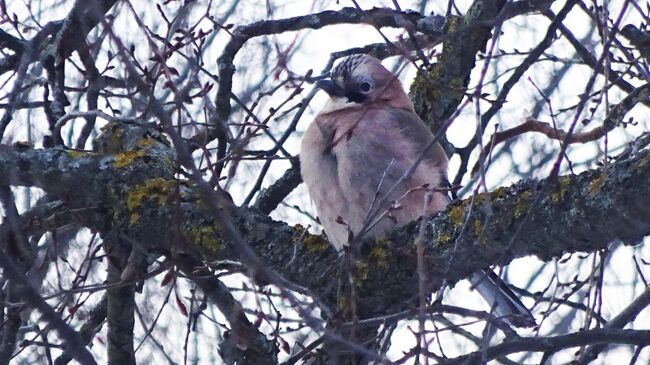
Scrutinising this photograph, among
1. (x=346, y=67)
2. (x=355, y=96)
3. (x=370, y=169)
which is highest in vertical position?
(x=346, y=67)

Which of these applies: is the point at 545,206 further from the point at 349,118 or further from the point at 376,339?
the point at 349,118

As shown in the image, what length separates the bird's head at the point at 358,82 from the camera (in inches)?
248

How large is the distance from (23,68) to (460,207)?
1.70 metres

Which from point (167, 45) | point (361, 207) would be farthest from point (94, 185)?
point (361, 207)

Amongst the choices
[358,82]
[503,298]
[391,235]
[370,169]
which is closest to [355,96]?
[358,82]

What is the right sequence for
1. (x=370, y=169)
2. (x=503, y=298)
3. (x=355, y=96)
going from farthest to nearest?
(x=355, y=96) → (x=370, y=169) → (x=503, y=298)

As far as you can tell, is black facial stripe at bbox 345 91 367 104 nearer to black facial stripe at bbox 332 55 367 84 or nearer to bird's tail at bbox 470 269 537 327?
black facial stripe at bbox 332 55 367 84

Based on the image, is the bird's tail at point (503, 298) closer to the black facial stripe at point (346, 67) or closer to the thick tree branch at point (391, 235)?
the thick tree branch at point (391, 235)

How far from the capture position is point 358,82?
6379mm

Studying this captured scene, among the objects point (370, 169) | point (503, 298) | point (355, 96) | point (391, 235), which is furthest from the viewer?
point (355, 96)

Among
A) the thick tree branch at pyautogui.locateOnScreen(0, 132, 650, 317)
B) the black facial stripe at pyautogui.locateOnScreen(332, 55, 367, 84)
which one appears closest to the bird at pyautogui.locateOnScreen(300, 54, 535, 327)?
the black facial stripe at pyautogui.locateOnScreen(332, 55, 367, 84)

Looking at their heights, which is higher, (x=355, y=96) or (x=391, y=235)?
(x=355, y=96)

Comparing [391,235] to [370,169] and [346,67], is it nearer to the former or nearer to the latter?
[370,169]

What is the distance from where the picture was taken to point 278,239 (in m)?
4.64
